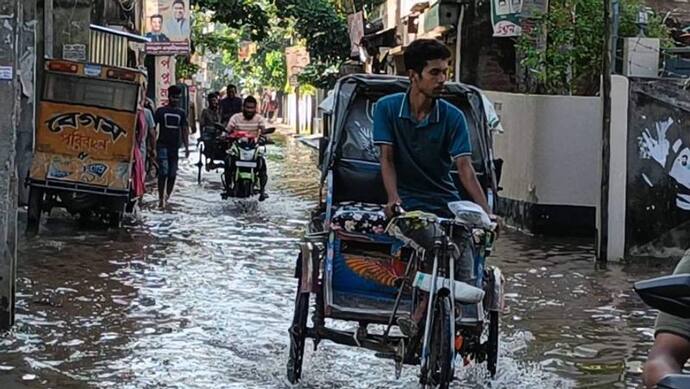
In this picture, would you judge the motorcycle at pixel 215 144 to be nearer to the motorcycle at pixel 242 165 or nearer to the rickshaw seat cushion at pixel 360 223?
the motorcycle at pixel 242 165

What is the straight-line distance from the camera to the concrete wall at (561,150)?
14.1m

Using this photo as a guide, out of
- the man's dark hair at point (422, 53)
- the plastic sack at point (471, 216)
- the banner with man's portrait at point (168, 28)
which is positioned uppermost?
the banner with man's portrait at point (168, 28)

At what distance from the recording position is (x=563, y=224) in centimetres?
1431

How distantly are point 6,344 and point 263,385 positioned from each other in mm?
1891

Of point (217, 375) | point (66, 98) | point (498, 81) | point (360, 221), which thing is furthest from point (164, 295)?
point (498, 81)

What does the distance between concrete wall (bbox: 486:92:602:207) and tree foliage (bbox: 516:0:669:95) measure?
530 mm

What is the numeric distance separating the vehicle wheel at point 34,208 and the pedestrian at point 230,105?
25.1ft

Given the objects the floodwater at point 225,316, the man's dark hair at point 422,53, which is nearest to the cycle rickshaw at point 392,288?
the floodwater at point 225,316

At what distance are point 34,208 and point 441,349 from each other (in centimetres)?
853

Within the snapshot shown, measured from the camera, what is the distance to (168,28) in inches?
1112

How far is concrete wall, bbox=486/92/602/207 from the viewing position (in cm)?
1414

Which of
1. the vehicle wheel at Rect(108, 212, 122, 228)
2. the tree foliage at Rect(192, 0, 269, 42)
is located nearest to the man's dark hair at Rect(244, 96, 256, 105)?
the vehicle wheel at Rect(108, 212, 122, 228)

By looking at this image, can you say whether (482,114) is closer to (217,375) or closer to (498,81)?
(217,375)

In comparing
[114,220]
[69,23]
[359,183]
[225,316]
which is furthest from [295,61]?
[359,183]
